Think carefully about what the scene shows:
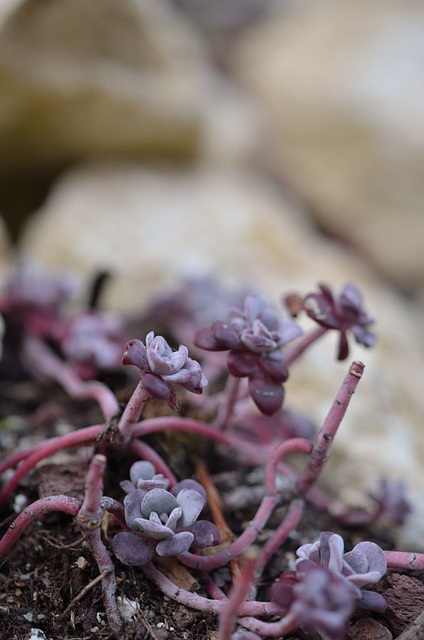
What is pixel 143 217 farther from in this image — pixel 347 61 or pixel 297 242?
pixel 347 61

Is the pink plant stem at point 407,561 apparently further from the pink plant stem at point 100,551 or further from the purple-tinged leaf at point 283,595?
the pink plant stem at point 100,551

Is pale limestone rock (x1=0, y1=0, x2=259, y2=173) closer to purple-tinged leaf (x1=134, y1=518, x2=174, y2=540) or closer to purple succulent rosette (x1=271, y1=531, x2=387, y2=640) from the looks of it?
purple-tinged leaf (x1=134, y1=518, x2=174, y2=540)

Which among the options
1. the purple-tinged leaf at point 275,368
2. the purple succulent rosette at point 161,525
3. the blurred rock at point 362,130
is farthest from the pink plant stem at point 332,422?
the blurred rock at point 362,130

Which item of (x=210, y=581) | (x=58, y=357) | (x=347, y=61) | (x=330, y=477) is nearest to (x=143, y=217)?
(x=58, y=357)

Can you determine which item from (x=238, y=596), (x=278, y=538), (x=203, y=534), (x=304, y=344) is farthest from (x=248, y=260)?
(x=238, y=596)

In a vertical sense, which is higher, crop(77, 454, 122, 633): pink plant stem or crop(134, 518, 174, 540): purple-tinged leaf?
crop(134, 518, 174, 540): purple-tinged leaf

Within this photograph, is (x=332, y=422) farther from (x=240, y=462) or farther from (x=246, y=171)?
(x=246, y=171)

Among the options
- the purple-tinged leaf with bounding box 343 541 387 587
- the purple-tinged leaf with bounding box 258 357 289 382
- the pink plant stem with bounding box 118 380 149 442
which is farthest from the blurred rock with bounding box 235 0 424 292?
the purple-tinged leaf with bounding box 343 541 387 587
